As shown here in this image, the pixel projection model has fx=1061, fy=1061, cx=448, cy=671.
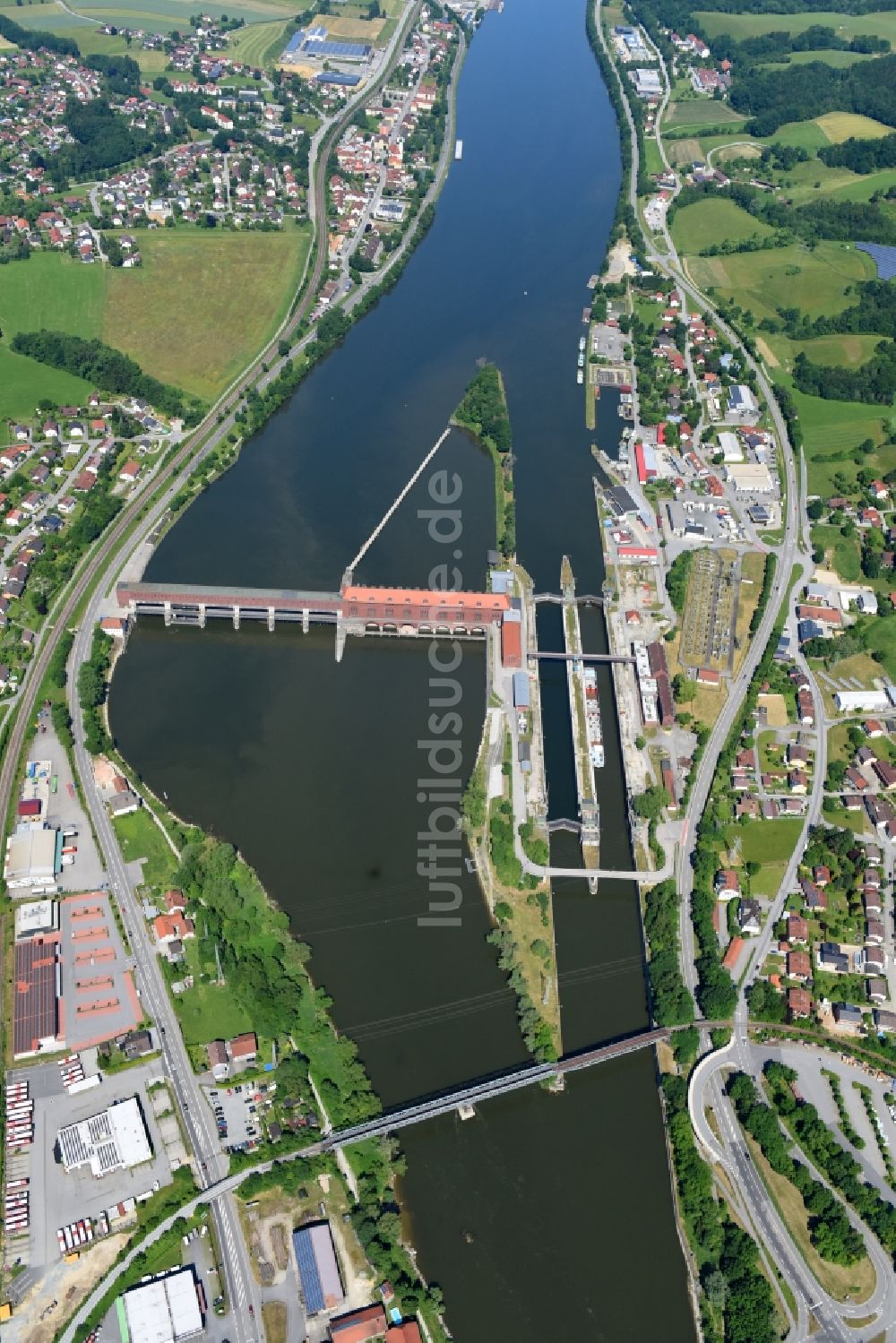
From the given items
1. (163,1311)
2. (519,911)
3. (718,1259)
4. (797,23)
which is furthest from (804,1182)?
(797,23)

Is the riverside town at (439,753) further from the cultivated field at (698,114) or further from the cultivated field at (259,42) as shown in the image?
the cultivated field at (259,42)

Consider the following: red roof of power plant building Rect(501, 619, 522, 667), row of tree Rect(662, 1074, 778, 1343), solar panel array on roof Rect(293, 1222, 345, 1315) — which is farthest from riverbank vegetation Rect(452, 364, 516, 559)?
solar panel array on roof Rect(293, 1222, 345, 1315)

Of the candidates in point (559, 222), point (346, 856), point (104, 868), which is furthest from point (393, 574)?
point (559, 222)

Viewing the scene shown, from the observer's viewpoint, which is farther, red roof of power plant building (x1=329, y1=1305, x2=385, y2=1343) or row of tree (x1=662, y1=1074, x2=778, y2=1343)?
row of tree (x1=662, y1=1074, x2=778, y2=1343)

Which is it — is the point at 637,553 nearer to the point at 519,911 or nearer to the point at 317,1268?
the point at 519,911

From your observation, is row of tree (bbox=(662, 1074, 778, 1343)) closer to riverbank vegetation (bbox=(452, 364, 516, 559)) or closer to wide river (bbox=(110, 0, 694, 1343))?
wide river (bbox=(110, 0, 694, 1343))
